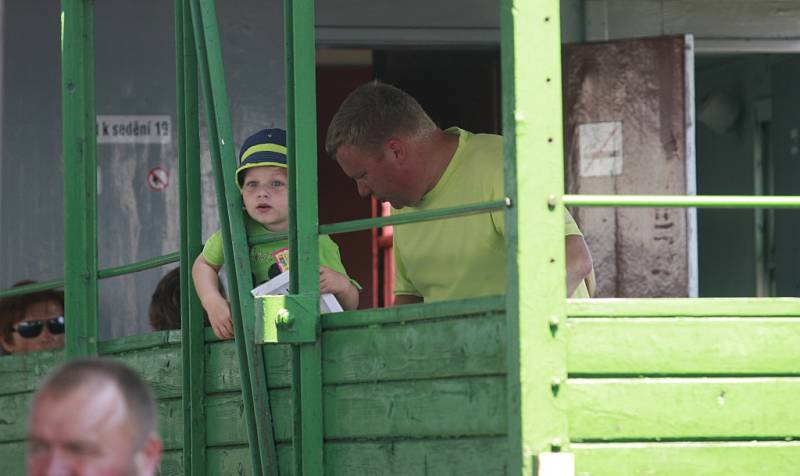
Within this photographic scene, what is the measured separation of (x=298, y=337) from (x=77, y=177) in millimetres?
1540

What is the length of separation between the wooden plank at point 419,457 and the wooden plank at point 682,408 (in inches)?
9.0

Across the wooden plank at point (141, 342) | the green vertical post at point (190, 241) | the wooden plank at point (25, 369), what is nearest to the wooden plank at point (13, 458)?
the wooden plank at point (25, 369)

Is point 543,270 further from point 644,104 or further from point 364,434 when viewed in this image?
point 644,104

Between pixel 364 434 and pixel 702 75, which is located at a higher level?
pixel 702 75

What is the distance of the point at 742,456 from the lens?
3.97 m

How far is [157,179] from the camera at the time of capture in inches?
295

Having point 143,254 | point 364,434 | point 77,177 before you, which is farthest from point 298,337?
point 143,254

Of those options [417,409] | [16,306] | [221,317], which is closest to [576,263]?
[417,409]

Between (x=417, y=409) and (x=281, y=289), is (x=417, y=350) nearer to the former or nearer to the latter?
(x=417, y=409)

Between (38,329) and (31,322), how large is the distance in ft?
0.15

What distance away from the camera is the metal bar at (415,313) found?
3.99 metres

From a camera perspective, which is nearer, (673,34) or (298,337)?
(298,337)

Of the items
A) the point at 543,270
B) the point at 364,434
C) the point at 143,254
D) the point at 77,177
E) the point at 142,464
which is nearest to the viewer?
the point at 142,464

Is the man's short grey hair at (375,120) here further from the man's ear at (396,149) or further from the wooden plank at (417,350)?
the wooden plank at (417,350)
